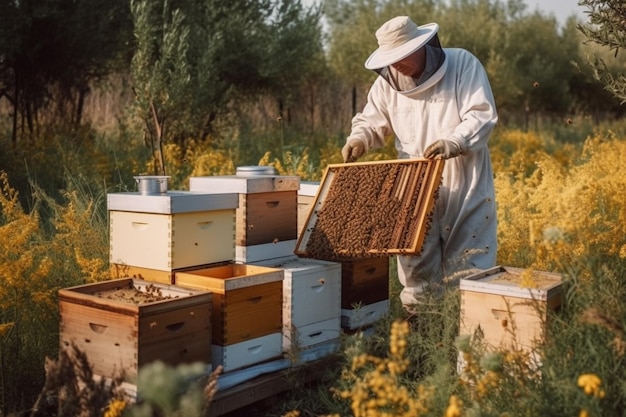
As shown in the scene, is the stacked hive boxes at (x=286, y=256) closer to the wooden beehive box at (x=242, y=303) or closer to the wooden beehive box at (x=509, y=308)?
the wooden beehive box at (x=242, y=303)

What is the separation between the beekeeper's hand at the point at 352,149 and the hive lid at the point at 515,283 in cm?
137

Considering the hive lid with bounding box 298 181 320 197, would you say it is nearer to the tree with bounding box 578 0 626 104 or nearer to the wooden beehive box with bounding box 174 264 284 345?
the wooden beehive box with bounding box 174 264 284 345

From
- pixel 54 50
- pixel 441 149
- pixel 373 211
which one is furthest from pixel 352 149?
pixel 54 50

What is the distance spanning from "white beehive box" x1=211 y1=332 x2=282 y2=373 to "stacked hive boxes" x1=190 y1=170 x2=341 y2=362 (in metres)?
0.07

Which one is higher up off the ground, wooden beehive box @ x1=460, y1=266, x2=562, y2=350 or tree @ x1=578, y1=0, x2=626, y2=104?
tree @ x1=578, y1=0, x2=626, y2=104

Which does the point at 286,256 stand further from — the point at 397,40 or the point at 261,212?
the point at 397,40

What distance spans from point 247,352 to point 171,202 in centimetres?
84

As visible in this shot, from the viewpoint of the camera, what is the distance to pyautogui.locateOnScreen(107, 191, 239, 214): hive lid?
3.82 m

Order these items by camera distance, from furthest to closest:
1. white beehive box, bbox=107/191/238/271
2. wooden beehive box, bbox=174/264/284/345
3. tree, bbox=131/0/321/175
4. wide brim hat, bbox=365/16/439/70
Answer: tree, bbox=131/0/321/175 < wide brim hat, bbox=365/16/439/70 < white beehive box, bbox=107/191/238/271 < wooden beehive box, bbox=174/264/284/345

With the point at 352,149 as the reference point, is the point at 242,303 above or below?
below

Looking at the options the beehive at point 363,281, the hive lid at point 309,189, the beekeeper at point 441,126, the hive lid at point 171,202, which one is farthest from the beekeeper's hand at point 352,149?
the hive lid at point 171,202

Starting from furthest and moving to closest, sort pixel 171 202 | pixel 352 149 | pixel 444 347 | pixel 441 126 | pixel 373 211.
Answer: pixel 352 149 < pixel 441 126 < pixel 373 211 < pixel 171 202 < pixel 444 347

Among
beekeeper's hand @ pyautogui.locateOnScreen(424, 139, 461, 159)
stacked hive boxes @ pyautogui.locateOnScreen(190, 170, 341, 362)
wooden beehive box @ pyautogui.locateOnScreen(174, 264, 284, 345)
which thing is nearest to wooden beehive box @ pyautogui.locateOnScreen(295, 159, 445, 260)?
beekeeper's hand @ pyautogui.locateOnScreen(424, 139, 461, 159)

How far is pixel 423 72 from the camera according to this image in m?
4.68
